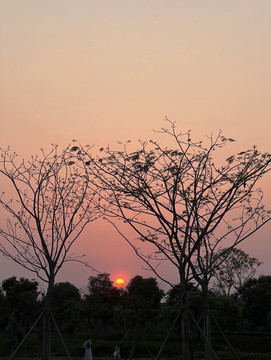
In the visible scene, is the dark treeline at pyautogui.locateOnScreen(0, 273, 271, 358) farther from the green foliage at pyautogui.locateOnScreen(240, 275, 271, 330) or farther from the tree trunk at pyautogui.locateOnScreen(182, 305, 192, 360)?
the tree trunk at pyautogui.locateOnScreen(182, 305, 192, 360)

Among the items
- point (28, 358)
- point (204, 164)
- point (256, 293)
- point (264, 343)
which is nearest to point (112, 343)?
point (28, 358)

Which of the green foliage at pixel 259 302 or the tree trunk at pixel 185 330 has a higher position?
the green foliage at pixel 259 302

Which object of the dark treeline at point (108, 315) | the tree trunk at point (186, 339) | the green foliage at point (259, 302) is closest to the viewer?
the tree trunk at point (186, 339)

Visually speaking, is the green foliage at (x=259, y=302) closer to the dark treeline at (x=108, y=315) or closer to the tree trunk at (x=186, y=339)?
the dark treeline at (x=108, y=315)

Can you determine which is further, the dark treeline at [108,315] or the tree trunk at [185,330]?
the dark treeline at [108,315]

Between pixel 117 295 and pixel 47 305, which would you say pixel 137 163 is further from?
pixel 117 295

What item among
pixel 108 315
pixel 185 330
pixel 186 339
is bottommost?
→ pixel 186 339

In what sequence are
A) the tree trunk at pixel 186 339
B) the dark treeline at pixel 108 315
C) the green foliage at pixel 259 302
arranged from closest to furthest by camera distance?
the tree trunk at pixel 186 339 < the dark treeline at pixel 108 315 < the green foliage at pixel 259 302

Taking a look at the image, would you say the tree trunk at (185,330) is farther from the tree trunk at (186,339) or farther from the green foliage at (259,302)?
the green foliage at (259,302)

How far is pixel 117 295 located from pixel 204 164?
47.3 metres

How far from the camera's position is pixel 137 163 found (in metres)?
13.0

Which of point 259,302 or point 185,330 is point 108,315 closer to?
point 259,302

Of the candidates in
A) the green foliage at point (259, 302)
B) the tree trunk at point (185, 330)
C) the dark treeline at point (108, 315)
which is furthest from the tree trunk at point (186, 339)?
the green foliage at point (259, 302)

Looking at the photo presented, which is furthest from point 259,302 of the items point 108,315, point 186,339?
point 186,339
